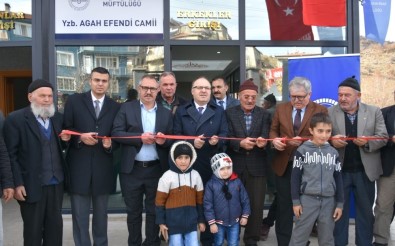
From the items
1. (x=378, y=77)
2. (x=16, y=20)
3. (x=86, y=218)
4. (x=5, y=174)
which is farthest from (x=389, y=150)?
(x=378, y=77)

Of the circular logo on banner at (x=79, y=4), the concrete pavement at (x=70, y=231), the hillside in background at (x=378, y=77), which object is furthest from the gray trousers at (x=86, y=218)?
the hillside in background at (x=378, y=77)

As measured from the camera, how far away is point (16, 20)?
21.0 feet

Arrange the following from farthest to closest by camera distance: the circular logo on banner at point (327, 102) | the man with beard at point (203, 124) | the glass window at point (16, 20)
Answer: the glass window at point (16, 20) < the circular logo on banner at point (327, 102) < the man with beard at point (203, 124)

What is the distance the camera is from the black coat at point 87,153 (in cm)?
432

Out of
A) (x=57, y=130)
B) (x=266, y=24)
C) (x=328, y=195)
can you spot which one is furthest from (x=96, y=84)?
(x=266, y=24)

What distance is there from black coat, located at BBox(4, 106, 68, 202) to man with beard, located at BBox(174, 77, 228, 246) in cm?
146

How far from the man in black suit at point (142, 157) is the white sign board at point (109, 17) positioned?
87.0 inches

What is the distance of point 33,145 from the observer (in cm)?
391

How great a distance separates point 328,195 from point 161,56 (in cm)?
356

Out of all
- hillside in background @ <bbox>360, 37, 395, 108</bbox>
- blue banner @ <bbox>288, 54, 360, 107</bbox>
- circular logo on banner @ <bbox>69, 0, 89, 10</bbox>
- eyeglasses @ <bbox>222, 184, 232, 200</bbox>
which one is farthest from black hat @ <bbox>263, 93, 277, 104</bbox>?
hillside in background @ <bbox>360, 37, 395, 108</bbox>

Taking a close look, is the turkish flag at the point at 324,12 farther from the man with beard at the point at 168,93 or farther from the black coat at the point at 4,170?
the black coat at the point at 4,170

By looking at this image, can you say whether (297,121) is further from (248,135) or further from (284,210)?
(284,210)

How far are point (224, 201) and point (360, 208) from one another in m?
1.57

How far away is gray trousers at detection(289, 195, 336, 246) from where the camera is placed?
4031 millimetres
